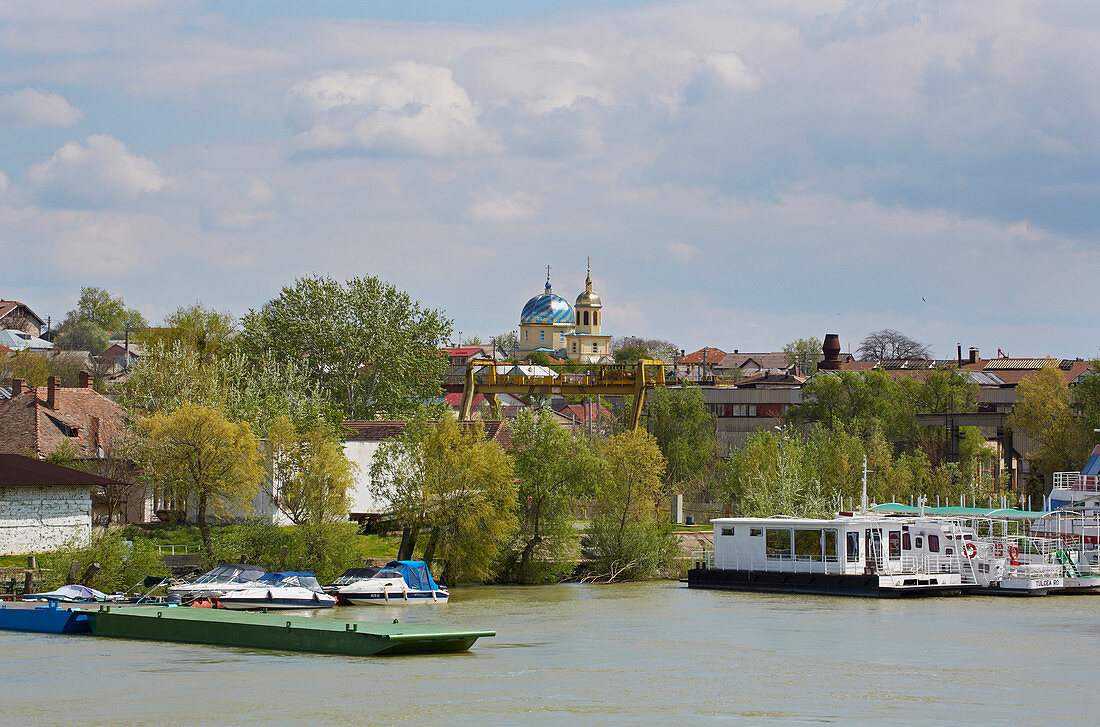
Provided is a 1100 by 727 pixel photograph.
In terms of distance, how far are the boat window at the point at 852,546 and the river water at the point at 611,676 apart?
402 inches

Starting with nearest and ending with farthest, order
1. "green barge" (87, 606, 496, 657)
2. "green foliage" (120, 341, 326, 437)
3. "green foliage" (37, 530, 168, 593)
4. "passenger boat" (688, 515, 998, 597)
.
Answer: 1. "green barge" (87, 606, 496, 657)
2. "green foliage" (37, 530, 168, 593)
3. "passenger boat" (688, 515, 998, 597)
4. "green foliage" (120, 341, 326, 437)

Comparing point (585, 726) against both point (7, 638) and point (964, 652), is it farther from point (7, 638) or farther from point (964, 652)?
point (7, 638)

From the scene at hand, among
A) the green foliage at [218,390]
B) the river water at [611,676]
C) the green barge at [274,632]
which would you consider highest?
the green foliage at [218,390]

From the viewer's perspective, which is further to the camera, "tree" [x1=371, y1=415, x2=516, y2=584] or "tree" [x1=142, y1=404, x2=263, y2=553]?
"tree" [x1=371, y1=415, x2=516, y2=584]

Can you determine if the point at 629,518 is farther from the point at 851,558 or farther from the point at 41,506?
the point at 41,506

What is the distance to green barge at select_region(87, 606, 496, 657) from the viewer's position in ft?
120

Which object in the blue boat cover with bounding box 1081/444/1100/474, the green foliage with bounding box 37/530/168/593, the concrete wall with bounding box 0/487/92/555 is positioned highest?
the blue boat cover with bounding box 1081/444/1100/474

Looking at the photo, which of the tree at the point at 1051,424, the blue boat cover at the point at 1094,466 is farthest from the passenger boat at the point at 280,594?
the tree at the point at 1051,424

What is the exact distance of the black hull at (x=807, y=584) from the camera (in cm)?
5672

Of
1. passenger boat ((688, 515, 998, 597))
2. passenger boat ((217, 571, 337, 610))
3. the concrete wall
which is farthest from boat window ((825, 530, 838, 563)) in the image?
the concrete wall

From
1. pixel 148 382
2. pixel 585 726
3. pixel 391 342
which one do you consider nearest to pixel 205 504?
pixel 148 382

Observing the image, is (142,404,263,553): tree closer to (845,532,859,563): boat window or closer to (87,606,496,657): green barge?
(87,606,496,657): green barge

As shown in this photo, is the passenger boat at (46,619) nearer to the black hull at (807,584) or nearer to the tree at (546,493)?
the tree at (546,493)

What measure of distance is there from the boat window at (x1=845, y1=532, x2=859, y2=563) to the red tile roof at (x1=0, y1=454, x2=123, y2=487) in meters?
30.0
